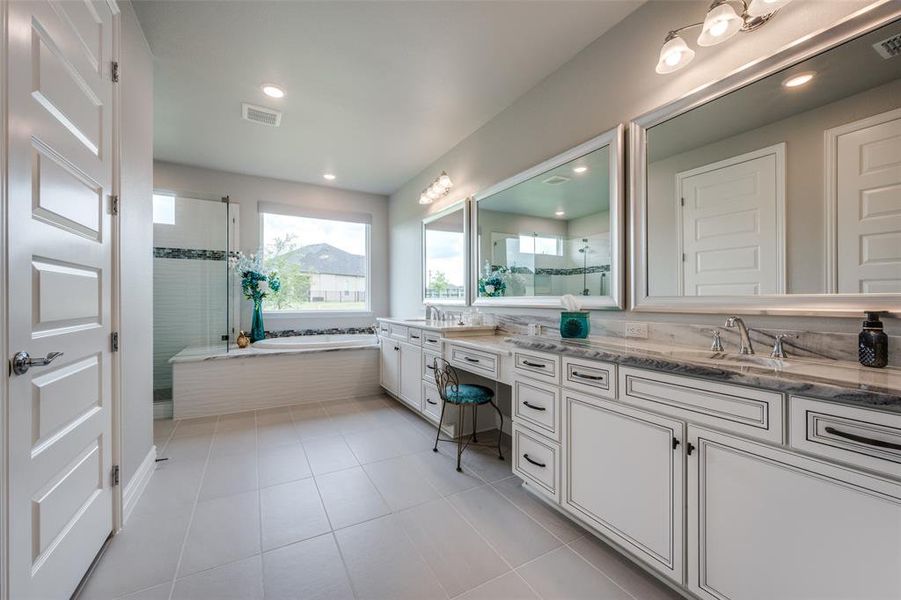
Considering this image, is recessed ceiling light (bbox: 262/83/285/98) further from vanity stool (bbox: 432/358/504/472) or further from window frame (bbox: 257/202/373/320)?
vanity stool (bbox: 432/358/504/472)

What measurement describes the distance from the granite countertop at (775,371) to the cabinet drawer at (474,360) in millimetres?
664

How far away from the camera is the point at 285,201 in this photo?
4520mm

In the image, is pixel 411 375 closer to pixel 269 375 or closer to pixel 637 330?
pixel 269 375

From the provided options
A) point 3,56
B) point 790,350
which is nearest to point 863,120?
point 790,350

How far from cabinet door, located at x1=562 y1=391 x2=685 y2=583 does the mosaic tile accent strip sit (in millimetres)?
3964

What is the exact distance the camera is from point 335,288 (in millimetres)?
4887

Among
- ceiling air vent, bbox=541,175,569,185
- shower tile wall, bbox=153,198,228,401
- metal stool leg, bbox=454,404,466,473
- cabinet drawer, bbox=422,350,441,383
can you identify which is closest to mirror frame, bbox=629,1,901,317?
ceiling air vent, bbox=541,175,569,185

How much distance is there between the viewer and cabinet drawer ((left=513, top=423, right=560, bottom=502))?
5.69 ft

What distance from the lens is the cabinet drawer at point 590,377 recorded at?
1481 millimetres

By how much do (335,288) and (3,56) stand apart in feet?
13.1

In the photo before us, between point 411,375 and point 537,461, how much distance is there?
167 cm

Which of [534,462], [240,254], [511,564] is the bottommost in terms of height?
[511,564]

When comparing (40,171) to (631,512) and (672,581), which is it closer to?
(631,512)

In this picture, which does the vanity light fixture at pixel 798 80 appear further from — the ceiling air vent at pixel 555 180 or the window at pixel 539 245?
the window at pixel 539 245
